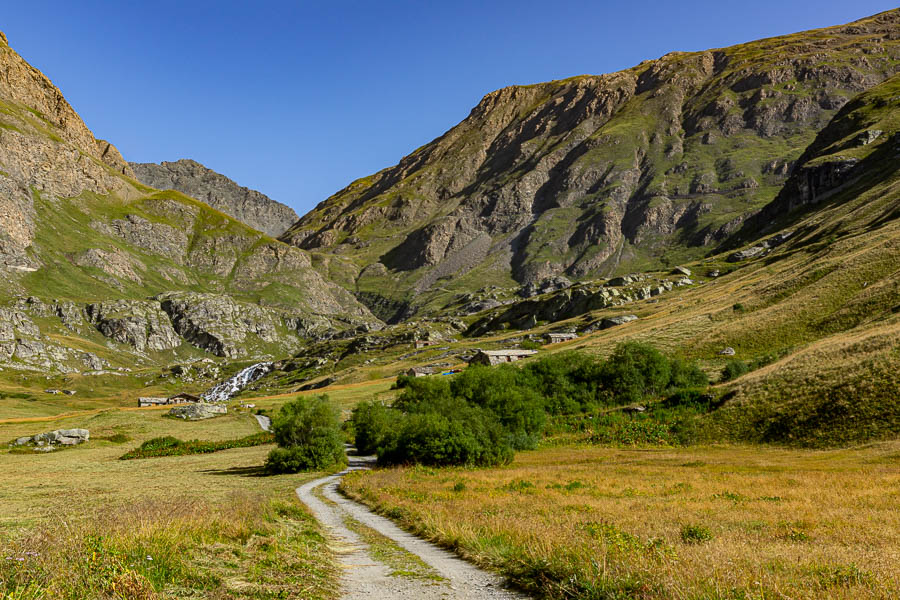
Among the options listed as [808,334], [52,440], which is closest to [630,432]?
[808,334]

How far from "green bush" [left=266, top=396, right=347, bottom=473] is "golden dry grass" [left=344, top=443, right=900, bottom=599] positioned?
34.9 feet

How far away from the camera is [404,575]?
1314 centimetres

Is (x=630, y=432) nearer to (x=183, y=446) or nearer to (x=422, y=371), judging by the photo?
(x=183, y=446)

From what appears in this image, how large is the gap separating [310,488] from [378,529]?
61.6 ft

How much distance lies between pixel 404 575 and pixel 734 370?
3019 inches

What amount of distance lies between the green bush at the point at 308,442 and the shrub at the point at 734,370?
192 feet

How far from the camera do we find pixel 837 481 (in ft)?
93.3

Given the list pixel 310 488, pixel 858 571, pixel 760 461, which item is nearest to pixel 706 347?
pixel 760 461

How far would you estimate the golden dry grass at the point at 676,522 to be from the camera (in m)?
8.85

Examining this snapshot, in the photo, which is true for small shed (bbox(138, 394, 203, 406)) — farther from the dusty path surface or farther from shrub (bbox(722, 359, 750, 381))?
the dusty path surface

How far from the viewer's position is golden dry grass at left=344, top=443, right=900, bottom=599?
348 inches

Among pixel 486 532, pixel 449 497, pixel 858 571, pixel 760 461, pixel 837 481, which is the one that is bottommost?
pixel 760 461

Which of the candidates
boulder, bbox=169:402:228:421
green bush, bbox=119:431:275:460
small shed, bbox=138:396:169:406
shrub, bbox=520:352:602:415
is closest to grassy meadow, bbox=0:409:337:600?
green bush, bbox=119:431:275:460

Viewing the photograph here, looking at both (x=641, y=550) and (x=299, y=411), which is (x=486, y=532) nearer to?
(x=641, y=550)
